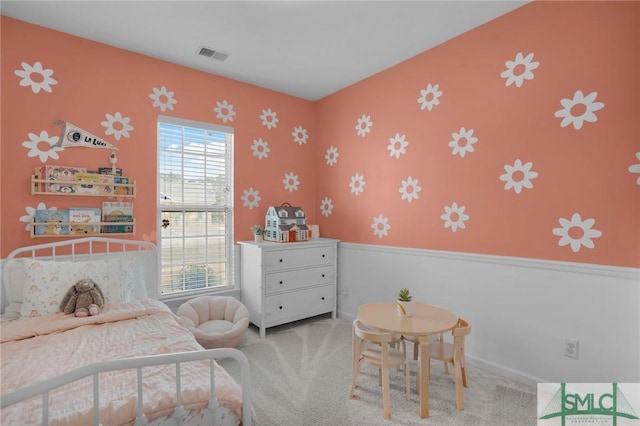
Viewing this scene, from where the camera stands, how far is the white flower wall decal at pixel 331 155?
381 cm

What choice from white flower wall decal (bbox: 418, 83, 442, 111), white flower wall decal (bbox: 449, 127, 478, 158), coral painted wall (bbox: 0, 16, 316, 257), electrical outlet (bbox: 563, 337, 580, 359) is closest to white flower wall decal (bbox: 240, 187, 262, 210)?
coral painted wall (bbox: 0, 16, 316, 257)

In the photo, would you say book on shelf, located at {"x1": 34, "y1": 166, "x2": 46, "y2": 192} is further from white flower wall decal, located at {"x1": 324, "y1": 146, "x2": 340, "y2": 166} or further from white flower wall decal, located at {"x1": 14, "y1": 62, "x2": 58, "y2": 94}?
white flower wall decal, located at {"x1": 324, "y1": 146, "x2": 340, "y2": 166}

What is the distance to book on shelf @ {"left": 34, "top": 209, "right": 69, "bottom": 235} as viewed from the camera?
94.3 inches

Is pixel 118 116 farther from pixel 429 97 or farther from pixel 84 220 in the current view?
pixel 429 97

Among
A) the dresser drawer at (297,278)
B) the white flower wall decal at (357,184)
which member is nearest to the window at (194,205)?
the dresser drawer at (297,278)

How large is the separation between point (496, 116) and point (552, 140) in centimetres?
43

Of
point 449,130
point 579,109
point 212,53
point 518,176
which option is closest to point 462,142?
point 449,130

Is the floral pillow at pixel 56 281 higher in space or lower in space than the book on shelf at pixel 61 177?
lower

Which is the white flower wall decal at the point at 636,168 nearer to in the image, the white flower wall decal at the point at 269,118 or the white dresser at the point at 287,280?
the white dresser at the point at 287,280

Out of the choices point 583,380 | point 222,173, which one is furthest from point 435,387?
point 222,173

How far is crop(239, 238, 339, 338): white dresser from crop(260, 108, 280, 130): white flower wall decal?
1377mm

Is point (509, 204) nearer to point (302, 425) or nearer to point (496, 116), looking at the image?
point (496, 116)

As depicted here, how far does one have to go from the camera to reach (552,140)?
7.03 ft

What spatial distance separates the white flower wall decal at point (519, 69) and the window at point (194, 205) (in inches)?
101
